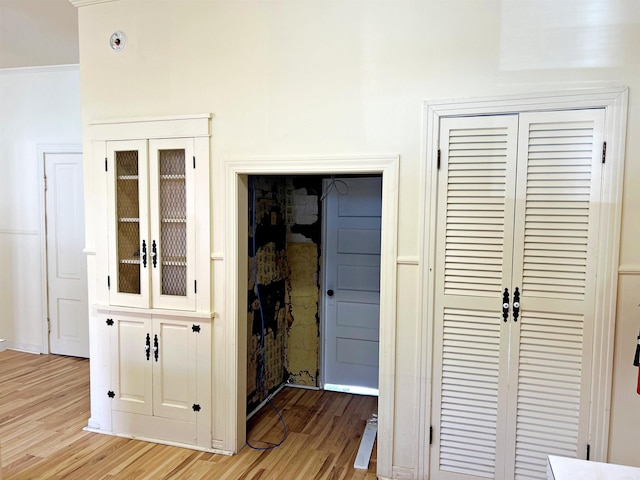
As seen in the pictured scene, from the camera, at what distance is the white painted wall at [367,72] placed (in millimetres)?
2260

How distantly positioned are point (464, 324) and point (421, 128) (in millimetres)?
1163

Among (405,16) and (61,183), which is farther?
(61,183)

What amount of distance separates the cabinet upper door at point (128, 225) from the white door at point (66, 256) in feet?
6.32

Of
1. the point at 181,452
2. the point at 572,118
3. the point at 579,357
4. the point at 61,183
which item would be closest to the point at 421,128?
the point at 572,118

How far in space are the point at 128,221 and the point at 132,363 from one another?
3.35 ft

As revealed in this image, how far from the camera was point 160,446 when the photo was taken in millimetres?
3020

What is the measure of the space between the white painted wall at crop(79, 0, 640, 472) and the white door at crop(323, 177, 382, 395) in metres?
1.31

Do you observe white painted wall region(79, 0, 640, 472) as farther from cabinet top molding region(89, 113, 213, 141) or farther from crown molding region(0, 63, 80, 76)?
crown molding region(0, 63, 80, 76)

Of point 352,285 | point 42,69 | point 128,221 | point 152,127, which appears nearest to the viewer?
point 152,127

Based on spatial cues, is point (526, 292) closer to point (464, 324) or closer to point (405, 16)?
point (464, 324)

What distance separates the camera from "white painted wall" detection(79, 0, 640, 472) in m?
2.26

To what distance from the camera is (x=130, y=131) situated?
2.99 metres

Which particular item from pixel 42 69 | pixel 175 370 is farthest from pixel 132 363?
pixel 42 69

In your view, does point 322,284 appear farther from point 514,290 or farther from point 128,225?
point 514,290
